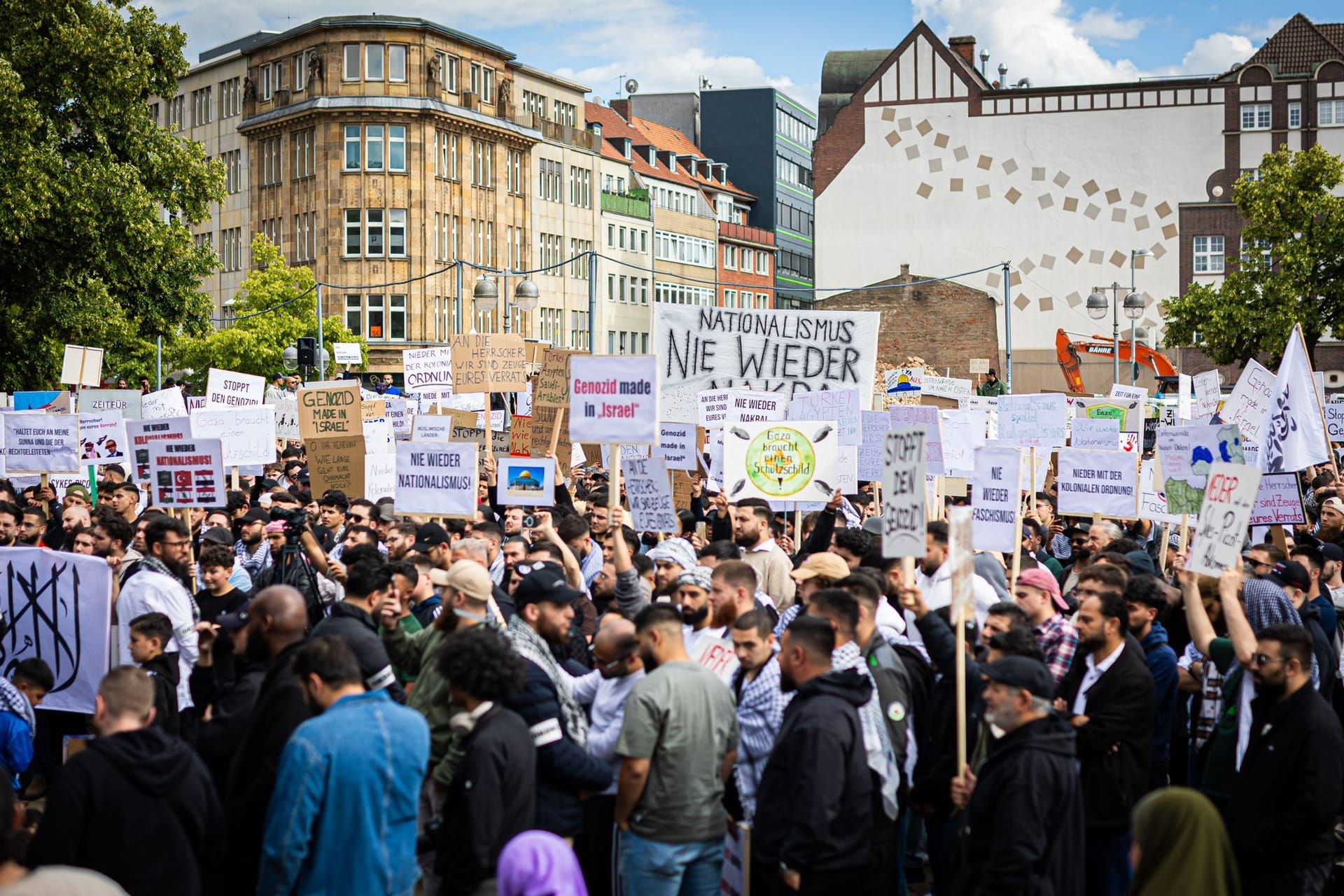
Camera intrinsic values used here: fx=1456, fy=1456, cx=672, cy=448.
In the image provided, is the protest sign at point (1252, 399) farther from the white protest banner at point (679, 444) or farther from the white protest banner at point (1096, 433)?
the white protest banner at point (679, 444)

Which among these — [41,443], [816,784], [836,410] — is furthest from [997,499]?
[41,443]

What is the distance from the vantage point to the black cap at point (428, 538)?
9.67m

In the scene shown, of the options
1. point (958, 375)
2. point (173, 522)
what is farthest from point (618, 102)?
point (173, 522)

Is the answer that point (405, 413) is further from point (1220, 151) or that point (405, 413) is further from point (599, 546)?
point (1220, 151)

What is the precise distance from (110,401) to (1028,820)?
17765 millimetres

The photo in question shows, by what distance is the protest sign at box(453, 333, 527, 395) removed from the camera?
17609mm

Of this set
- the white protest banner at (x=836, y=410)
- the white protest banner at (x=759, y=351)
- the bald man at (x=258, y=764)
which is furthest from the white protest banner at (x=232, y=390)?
the bald man at (x=258, y=764)

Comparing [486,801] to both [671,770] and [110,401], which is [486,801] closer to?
[671,770]

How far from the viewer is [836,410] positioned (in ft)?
49.0

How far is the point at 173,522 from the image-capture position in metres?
9.55

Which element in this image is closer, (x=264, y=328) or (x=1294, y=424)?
(x=1294, y=424)

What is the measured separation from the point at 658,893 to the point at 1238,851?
97.0 inches

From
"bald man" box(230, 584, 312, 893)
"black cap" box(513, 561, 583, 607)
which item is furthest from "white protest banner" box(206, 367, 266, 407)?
"bald man" box(230, 584, 312, 893)

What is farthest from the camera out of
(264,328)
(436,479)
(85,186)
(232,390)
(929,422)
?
(264,328)
